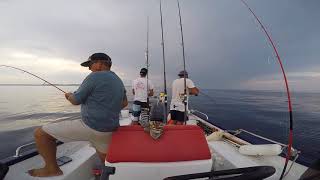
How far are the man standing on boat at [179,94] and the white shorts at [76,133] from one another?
3.67 metres

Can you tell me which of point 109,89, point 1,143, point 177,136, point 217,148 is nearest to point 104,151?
point 109,89

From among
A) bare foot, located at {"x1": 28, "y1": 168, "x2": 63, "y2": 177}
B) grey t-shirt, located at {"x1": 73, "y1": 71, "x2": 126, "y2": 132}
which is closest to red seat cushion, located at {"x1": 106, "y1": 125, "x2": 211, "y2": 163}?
grey t-shirt, located at {"x1": 73, "y1": 71, "x2": 126, "y2": 132}

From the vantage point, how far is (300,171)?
316 centimetres

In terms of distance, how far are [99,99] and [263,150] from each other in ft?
8.67

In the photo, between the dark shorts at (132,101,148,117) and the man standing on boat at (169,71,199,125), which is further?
the dark shorts at (132,101,148,117)

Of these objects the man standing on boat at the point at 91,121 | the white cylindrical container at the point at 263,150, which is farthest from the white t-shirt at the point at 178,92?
the man standing on boat at the point at 91,121

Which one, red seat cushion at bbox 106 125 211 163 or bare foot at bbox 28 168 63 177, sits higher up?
red seat cushion at bbox 106 125 211 163

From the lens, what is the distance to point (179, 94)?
248 inches

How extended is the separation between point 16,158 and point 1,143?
408 inches

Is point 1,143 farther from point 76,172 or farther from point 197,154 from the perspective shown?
point 197,154

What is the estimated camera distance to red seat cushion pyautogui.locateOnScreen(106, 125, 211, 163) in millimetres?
2387

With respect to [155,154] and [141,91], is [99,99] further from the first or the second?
[141,91]

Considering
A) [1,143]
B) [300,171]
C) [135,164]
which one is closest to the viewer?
[135,164]

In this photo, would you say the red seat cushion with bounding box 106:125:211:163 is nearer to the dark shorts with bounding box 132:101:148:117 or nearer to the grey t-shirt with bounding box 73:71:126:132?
the grey t-shirt with bounding box 73:71:126:132
